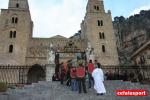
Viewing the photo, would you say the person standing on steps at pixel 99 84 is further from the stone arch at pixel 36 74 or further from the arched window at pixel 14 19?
the arched window at pixel 14 19

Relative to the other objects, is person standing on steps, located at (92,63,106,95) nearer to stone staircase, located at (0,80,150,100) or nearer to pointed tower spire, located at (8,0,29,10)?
Answer: stone staircase, located at (0,80,150,100)

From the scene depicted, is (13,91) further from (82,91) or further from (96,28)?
(96,28)

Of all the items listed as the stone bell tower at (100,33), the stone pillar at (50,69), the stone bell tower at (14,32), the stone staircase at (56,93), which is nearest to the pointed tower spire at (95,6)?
the stone bell tower at (100,33)

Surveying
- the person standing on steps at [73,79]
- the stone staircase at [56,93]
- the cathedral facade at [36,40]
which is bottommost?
the stone staircase at [56,93]

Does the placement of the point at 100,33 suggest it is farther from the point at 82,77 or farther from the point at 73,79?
the point at 82,77

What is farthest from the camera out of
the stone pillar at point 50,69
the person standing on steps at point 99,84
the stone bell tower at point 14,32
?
the stone bell tower at point 14,32

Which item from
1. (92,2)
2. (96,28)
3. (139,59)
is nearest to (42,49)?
(96,28)

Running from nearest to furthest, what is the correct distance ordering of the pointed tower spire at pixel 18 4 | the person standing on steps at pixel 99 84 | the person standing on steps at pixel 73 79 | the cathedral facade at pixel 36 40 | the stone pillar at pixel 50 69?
the person standing on steps at pixel 99 84 → the person standing on steps at pixel 73 79 → the stone pillar at pixel 50 69 → the cathedral facade at pixel 36 40 → the pointed tower spire at pixel 18 4

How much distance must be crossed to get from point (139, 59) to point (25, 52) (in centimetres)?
2288

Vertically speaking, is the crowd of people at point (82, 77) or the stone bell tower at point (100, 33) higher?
the stone bell tower at point (100, 33)

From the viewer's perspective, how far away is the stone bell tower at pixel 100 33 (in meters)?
43.8

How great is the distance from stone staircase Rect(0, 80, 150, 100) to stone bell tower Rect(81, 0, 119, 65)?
30.0m

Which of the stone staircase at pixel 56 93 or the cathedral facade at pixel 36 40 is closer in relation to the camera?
the stone staircase at pixel 56 93

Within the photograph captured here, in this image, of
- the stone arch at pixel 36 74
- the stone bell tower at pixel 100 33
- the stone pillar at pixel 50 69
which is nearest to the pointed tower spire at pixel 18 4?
the stone bell tower at pixel 100 33
